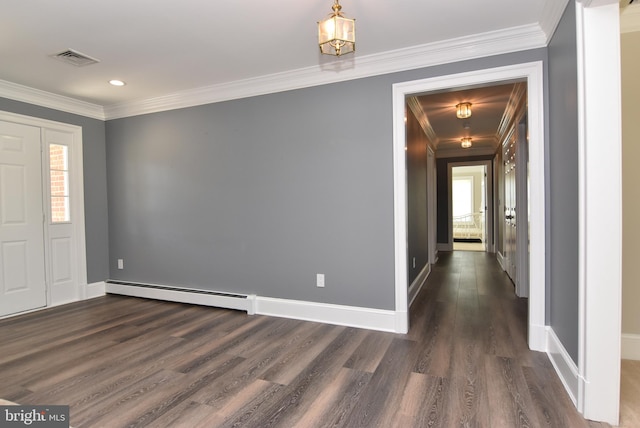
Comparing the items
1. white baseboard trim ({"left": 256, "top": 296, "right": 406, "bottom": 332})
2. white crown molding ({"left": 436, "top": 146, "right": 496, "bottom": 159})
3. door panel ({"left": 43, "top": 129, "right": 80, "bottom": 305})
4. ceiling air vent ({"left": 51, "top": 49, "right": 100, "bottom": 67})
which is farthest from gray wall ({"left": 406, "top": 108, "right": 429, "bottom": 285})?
door panel ({"left": 43, "top": 129, "right": 80, "bottom": 305})

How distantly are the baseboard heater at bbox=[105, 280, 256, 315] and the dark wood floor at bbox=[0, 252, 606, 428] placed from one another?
0.13 meters

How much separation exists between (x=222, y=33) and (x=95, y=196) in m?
3.17

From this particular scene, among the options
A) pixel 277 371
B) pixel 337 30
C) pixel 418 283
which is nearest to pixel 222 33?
pixel 337 30

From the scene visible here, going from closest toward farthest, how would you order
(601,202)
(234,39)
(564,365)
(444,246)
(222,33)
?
(601,202)
(564,365)
(222,33)
(234,39)
(444,246)

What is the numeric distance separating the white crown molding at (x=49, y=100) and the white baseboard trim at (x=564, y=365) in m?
5.44

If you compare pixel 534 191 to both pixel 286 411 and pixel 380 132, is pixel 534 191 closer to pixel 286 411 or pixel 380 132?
pixel 380 132

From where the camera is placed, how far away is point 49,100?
4.05 m

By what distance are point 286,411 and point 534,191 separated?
2.32m

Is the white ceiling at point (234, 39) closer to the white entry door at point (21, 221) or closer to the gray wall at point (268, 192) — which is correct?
the gray wall at point (268, 192)

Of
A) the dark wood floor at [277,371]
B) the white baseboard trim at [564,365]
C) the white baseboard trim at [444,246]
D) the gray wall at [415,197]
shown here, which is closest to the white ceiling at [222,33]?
the gray wall at [415,197]

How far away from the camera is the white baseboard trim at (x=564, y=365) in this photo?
6.36 ft

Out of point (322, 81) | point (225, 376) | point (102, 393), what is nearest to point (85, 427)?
point (102, 393)

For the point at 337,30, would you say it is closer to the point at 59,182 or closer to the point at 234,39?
the point at 234,39

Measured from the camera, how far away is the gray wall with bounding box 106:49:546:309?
319 centimetres
